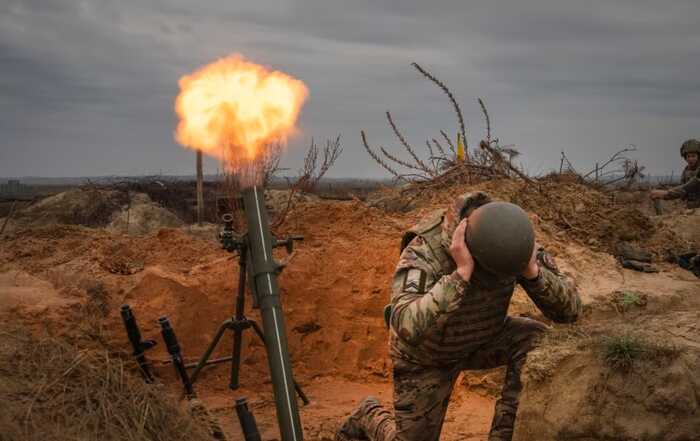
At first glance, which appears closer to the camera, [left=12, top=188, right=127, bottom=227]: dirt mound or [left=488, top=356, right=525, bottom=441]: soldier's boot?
[left=488, top=356, right=525, bottom=441]: soldier's boot

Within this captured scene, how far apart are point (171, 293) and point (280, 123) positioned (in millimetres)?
2650

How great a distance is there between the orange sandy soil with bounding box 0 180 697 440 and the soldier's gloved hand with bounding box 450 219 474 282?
7.35ft

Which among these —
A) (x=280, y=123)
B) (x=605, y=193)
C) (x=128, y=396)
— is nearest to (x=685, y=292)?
(x=605, y=193)

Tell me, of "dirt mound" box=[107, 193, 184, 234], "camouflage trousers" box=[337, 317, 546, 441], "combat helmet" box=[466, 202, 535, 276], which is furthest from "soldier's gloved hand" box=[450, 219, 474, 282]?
"dirt mound" box=[107, 193, 184, 234]

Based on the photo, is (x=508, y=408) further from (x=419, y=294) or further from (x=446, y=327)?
(x=419, y=294)

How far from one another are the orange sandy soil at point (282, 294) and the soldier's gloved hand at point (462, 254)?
2.24m

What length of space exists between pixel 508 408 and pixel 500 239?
3.92ft

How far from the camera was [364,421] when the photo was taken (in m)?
5.02

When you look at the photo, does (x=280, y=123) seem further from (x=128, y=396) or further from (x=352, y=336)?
(x=352, y=336)

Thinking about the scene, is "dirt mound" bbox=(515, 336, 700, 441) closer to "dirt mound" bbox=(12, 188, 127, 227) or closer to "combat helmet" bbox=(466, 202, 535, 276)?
"combat helmet" bbox=(466, 202, 535, 276)

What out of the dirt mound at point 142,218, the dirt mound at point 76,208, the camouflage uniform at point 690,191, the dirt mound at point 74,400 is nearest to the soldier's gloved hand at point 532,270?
the dirt mound at point 74,400

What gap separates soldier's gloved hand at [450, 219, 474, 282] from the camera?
391 centimetres

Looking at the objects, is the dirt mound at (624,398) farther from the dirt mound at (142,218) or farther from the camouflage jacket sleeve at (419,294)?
the dirt mound at (142,218)

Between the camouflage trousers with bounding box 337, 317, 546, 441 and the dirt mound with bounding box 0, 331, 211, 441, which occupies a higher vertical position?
the dirt mound with bounding box 0, 331, 211, 441
